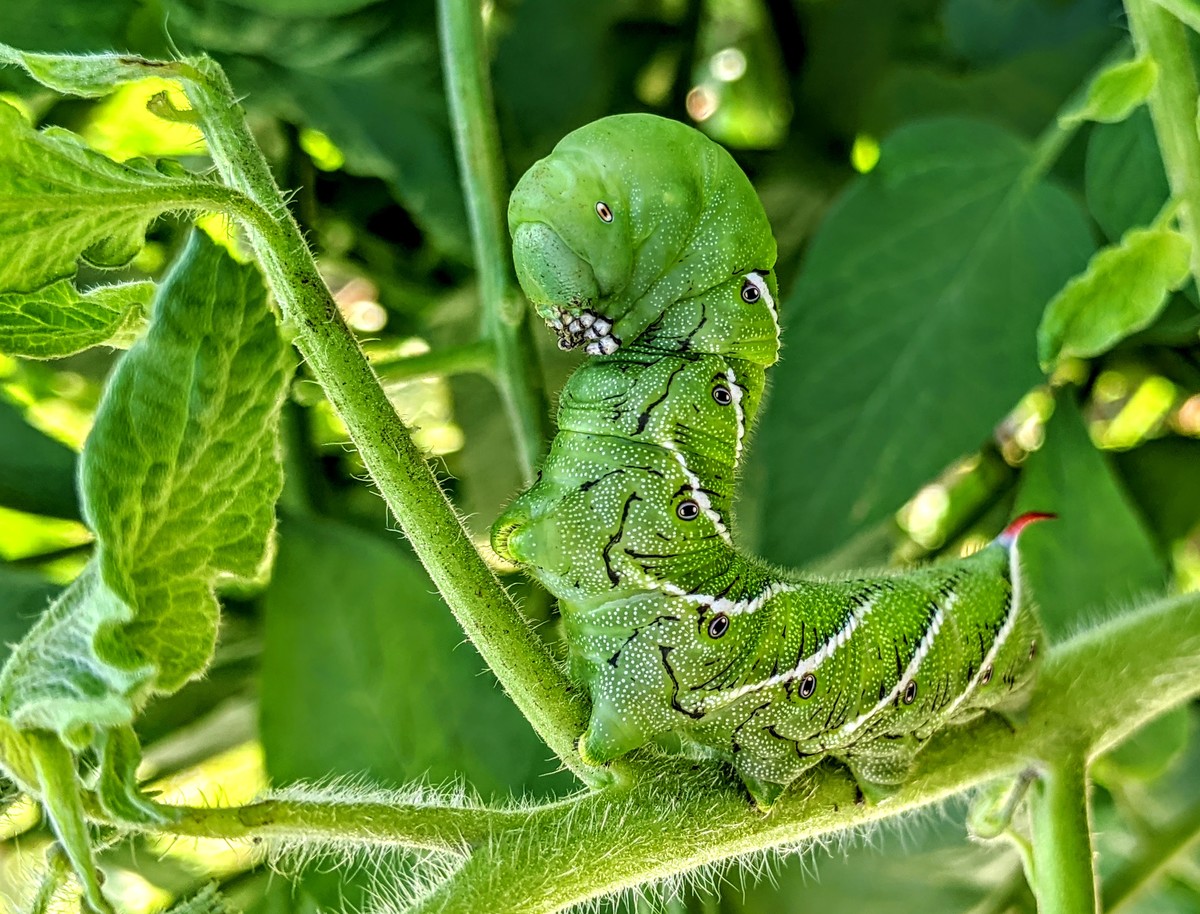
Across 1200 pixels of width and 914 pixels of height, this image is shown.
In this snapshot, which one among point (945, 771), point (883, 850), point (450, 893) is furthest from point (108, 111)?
point (883, 850)

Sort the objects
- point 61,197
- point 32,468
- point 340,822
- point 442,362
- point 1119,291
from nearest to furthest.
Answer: point 61,197 < point 340,822 < point 1119,291 < point 442,362 < point 32,468

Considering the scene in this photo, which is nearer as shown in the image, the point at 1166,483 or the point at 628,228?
the point at 628,228

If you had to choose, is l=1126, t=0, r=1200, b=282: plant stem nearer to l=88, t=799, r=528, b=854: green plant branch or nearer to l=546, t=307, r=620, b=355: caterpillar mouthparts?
l=546, t=307, r=620, b=355: caterpillar mouthparts

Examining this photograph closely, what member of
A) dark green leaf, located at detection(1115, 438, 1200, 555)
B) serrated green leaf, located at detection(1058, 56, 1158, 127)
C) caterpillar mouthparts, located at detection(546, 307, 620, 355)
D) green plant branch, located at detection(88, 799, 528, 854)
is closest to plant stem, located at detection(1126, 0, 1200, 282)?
serrated green leaf, located at detection(1058, 56, 1158, 127)

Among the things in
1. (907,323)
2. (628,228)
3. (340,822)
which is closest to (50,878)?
(340,822)

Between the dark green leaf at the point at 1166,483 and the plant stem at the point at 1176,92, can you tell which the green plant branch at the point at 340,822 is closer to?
the plant stem at the point at 1176,92

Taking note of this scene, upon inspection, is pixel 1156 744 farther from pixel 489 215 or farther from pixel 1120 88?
pixel 489 215
